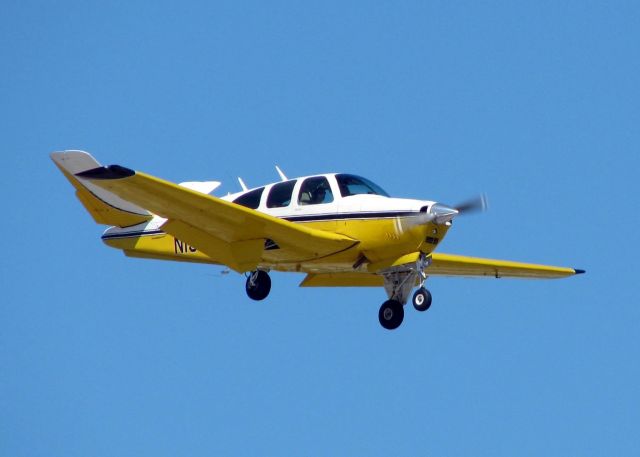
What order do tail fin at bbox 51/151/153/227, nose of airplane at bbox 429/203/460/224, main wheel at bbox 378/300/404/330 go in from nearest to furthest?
A: nose of airplane at bbox 429/203/460/224
main wheel at bbox 378/300/404/330
tail fin at bbox 51/151/153/227

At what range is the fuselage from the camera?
22.9 metres

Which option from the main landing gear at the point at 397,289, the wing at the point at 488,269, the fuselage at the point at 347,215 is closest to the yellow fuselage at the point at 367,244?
the fuselage at the point at 347,215

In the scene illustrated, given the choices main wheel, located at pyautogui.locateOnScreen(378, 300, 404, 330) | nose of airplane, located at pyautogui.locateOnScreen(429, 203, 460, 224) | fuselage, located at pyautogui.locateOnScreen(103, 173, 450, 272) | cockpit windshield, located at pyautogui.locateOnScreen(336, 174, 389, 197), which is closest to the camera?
nose of airplane, located at pyautogui.locateOnScreen(429, 203, 460, 224)

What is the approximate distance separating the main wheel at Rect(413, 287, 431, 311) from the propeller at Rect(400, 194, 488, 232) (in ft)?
4.04

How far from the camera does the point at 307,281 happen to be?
85.5 ft

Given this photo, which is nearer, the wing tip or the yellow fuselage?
the wing tip

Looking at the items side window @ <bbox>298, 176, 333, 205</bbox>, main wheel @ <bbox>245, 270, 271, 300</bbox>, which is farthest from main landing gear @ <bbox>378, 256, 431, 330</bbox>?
main wheel @ <bbox>245, 270, 271, 300</bbox>

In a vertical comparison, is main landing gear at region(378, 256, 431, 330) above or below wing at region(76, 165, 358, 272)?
below

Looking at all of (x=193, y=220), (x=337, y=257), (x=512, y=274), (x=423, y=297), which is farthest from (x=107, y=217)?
(x=512, y=274)

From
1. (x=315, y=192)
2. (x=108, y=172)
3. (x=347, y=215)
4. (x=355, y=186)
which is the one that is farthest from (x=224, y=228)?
(x=108, y=172)

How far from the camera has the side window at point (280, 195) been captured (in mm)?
23875

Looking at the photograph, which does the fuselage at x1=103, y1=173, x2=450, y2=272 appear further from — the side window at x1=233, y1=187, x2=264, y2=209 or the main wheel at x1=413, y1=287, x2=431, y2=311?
the main wheel at x1=413, y1=287, x2=431, y2=311

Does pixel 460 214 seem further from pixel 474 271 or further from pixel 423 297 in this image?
pixel 474 271

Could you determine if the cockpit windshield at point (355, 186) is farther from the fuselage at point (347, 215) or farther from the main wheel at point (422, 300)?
the main wheel at point (422, 300)
